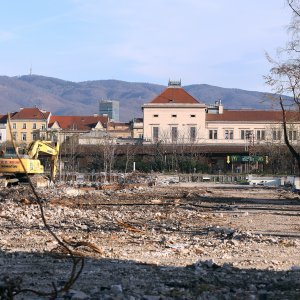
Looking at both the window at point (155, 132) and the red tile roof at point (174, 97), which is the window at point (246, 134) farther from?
the window at point (155, 132)

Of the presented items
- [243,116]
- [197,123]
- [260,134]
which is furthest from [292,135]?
[243,116]

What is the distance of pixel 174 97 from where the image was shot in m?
110

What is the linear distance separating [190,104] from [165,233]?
3510 inches

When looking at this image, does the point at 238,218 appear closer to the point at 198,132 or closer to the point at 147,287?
the point at 147,287

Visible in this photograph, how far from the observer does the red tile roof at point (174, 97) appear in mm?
109062

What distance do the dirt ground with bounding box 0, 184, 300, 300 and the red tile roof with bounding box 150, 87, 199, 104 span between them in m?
Answer: 83.4

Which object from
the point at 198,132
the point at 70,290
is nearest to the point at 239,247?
the point at 70,290

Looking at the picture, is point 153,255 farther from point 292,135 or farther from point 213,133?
point 213,133

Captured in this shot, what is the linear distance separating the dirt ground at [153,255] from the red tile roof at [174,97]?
8339 cm

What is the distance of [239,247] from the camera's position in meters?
15.6

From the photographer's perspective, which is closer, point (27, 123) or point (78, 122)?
point (27, 123)

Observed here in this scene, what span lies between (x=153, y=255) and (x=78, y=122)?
121m

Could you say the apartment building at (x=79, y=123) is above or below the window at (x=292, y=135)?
above

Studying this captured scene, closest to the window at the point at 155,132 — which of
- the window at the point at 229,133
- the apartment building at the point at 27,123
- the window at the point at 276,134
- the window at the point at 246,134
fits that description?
the window at the point at 229,133
